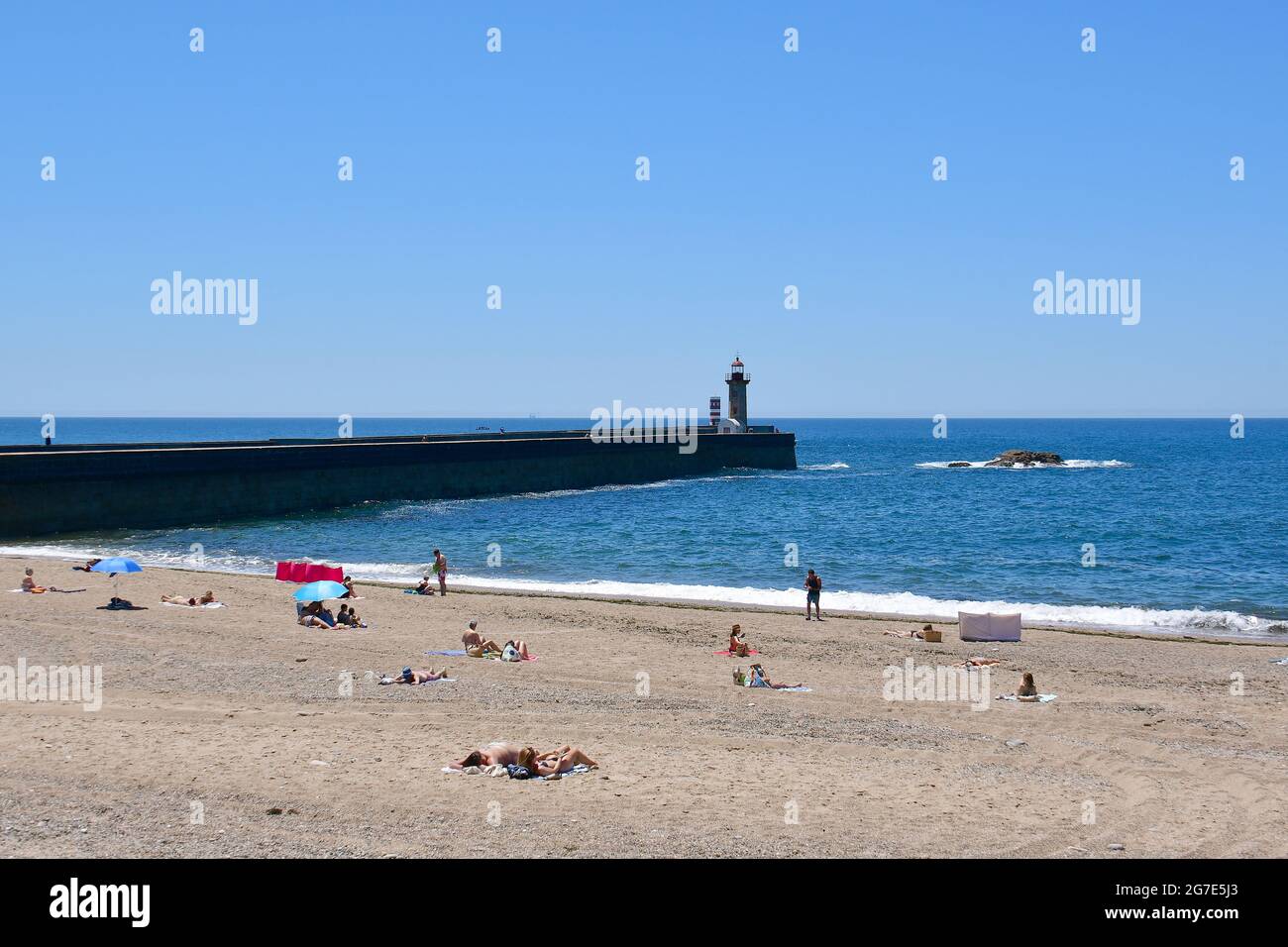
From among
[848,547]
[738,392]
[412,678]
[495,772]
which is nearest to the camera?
[495,772]

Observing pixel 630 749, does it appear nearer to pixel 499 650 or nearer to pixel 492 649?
pixel 492 649

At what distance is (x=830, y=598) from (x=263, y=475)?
30360mm

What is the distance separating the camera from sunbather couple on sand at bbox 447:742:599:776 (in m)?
11.0

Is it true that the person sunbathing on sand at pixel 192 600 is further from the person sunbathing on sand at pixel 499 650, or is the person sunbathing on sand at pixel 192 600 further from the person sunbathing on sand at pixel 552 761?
the person sunbathing on sand at pixel 552 761

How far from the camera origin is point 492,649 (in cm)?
1847

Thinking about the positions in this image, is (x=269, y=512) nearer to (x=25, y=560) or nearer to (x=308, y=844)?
(x=25, y=560)

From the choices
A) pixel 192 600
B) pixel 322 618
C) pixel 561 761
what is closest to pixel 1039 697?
pixel 561 761

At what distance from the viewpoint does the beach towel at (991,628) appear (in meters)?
21.4

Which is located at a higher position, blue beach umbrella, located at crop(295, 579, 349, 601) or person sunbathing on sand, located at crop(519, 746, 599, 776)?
blue beach umbrella, located at crop(295, 579, 349, 601)

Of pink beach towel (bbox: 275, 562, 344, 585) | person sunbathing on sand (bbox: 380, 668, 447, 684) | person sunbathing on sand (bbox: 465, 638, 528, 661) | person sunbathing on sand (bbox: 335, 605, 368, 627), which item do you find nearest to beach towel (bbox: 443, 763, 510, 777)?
person sunbathing on sand (bbox: 380, 668, 447, 684)

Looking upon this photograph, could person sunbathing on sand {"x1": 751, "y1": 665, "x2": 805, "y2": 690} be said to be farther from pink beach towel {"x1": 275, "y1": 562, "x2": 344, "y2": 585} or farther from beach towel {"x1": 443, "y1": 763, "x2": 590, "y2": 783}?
pink beach towel {"x1": 275, "y1": 562, "x2": 344, "y2": 585}

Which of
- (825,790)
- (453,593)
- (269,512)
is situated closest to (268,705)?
(825,790)

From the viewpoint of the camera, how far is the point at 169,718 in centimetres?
1302

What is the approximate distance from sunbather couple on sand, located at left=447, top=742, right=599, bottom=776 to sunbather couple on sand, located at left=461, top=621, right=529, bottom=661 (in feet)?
22.2
